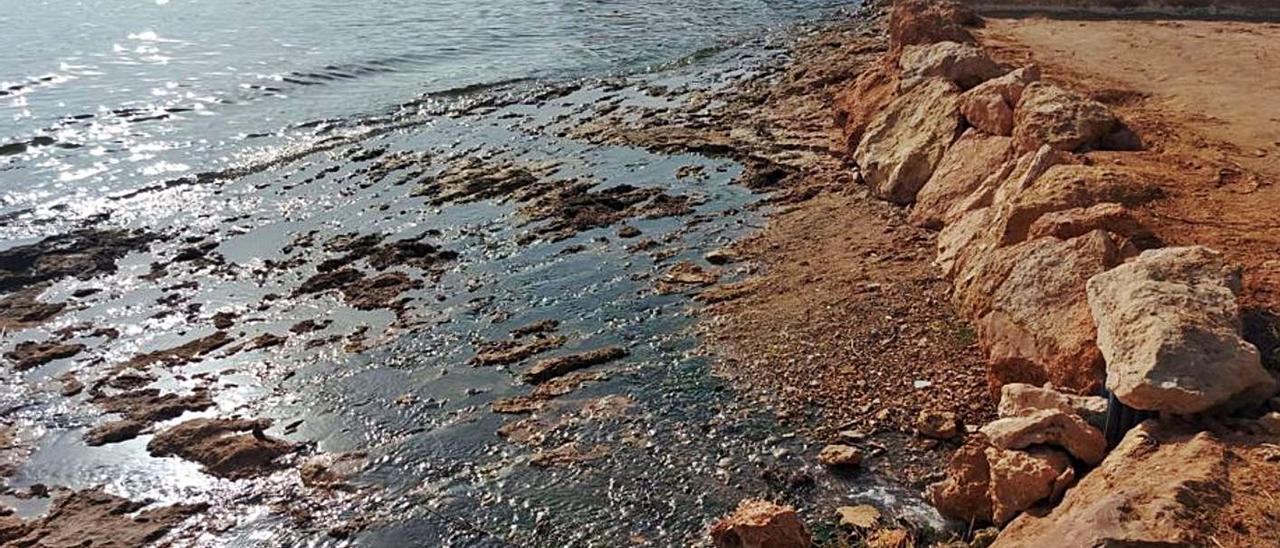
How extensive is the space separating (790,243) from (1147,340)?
4.79 meters

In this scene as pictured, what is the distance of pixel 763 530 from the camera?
524 centimetres

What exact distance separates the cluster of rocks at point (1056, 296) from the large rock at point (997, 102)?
19 millimetres

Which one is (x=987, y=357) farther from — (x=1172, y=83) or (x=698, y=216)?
(x=1172, y=83)

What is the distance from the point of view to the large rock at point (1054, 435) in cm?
526

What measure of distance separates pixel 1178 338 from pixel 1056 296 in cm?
147

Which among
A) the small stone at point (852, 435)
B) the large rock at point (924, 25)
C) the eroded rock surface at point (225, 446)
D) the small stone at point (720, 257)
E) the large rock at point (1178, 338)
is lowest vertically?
the eroded rock surface at point (225, 446)

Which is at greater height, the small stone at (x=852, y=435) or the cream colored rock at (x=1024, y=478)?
the cream colored rock at (x=1024, y=478)

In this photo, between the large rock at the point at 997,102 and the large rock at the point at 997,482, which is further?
the large rock at the point at 997,102

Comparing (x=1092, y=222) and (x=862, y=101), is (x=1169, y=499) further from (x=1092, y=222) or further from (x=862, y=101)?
(x=862, y=101)

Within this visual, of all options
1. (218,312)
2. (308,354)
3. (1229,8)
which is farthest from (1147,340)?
(1229,8)

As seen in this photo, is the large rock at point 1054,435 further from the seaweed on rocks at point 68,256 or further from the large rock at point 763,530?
the seaweed on rocks at point 68,256

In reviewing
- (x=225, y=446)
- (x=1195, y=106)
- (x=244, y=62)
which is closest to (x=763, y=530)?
(x=225, y=446)

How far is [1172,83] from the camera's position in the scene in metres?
12.2

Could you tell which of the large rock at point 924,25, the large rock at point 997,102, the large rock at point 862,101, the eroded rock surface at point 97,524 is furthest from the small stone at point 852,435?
the large rock at point 924,25
